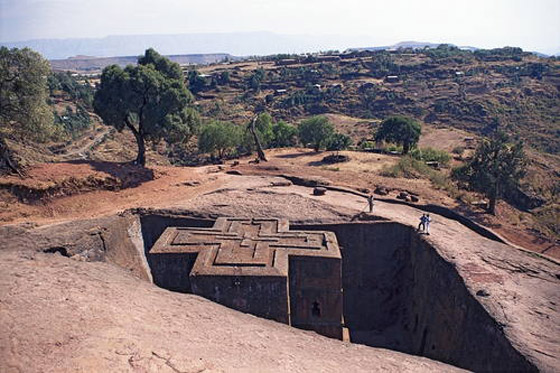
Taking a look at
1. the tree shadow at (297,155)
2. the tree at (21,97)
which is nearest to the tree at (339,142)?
the tree shadow at (297,155)

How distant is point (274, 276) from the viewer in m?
9.96

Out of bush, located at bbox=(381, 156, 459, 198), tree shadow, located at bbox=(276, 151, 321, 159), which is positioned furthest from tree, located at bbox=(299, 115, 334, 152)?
bush, located at bbox=(381, 156, 459, 198)

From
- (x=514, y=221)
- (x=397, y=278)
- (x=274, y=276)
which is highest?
(x=274, y=276)

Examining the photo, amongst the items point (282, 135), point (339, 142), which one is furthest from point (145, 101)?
point (282, 135)

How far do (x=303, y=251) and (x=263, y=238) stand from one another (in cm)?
149

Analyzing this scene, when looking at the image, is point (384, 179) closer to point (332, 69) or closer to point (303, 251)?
point (303, 251)

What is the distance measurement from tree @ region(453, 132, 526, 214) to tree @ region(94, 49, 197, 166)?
51.6 ft

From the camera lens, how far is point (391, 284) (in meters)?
15.1

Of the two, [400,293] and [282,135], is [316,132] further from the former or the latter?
[400,293]

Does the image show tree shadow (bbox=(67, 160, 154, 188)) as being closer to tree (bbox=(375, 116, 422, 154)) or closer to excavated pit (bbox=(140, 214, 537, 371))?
excavated pit (bbox=(140, 214, 537, 371))

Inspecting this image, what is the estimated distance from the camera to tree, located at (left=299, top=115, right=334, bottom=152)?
3188cm

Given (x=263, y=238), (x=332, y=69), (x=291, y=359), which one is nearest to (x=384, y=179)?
(x=263, y=238)

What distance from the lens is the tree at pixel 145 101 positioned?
20.6 metres

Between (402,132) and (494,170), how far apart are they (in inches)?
572
